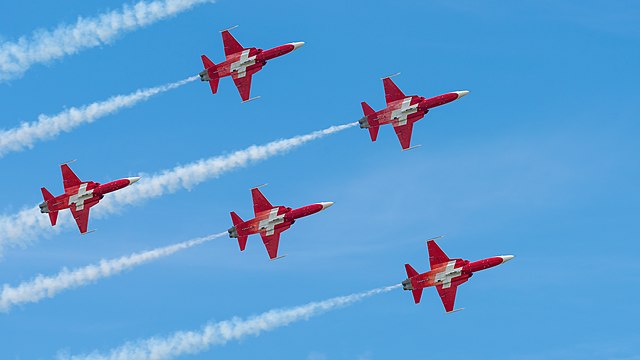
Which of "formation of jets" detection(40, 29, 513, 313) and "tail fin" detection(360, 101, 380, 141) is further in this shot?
"tail fin" detection(360, 101, 380, 141)

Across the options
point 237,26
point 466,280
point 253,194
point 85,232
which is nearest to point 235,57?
point 237,26

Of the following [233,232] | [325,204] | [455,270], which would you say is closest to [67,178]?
[233,232]

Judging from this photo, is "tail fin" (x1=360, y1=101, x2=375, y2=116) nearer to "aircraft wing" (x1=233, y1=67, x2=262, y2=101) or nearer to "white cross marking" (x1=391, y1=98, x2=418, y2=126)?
"white cross marking" (x1=391, y1=98, x2=418, y2=126)

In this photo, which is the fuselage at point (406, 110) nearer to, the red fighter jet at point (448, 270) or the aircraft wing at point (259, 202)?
the red fighter jet at point (448, 270)

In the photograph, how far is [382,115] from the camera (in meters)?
154

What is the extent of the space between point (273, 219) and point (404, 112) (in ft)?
59.1

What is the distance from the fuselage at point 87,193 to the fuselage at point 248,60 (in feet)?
48.6

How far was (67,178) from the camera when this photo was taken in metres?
148

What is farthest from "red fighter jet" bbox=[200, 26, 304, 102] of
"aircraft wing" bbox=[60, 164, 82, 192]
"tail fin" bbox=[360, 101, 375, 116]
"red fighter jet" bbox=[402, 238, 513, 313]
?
"red fighter jet" bbox=[402, 238, 513, 313]

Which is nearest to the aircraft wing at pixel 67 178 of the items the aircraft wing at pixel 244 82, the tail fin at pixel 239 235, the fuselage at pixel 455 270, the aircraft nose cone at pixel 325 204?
Result: the tail fin at pixel 239 235

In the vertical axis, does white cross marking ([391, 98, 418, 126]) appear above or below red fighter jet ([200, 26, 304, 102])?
below

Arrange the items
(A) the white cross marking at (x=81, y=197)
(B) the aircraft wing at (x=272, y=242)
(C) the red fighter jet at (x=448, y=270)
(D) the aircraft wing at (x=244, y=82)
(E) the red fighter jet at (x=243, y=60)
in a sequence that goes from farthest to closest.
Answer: (D) the aircraft wing at (x=244, y=82) < (E) the red fighter jet at (x=243, y=60) < (B) the aircraft wing at (x=272, y=242) < (C) the red fighter jet at (x=448, y=270) < (A) the white cross marking at (x=81, y=197)

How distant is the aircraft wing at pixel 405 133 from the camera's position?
154625 millimetres

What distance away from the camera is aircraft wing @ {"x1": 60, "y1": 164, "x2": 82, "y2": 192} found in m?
148
